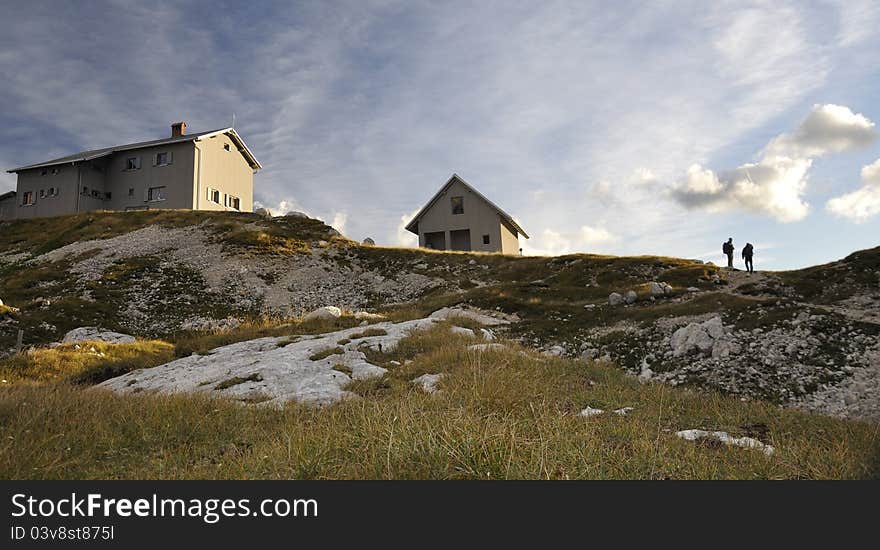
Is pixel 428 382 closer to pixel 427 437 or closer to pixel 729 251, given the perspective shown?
pixel 427 437

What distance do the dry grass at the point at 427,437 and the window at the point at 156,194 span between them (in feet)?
188

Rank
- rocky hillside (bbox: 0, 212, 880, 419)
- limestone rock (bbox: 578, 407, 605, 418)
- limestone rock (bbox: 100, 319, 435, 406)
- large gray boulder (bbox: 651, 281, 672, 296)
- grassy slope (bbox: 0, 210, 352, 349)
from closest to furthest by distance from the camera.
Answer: limestone rock (bbox: 578, 407, 605, 418) < limestone rock (bbox: 100, 319, 435, 406) < rocky hillside (bbox: 0, 212, 880, 419) < grassy slope (bbox: 0, 210, 352, 349) < large gray boulder (bbox: 651, 281, 672, 296)

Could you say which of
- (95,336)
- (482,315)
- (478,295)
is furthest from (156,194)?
(482,315)

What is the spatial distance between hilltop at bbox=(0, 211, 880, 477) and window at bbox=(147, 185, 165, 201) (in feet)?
32.3

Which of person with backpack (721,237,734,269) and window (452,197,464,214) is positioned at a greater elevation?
window (452,197,464,214)

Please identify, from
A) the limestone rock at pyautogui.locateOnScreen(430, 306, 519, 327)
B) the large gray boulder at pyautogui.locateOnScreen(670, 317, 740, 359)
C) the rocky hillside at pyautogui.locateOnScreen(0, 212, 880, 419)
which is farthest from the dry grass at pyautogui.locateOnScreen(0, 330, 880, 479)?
the limestone rock at pyautogui.locateOnScreen(430, 306, 519, 327)

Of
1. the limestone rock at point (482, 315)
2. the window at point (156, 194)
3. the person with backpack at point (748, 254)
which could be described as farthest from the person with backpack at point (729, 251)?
the window at point (156, 194)

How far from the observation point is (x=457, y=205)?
58.4 metres

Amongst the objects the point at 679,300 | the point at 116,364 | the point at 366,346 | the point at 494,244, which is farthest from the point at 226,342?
the point at 494,244

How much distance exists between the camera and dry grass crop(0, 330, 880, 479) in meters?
4.84

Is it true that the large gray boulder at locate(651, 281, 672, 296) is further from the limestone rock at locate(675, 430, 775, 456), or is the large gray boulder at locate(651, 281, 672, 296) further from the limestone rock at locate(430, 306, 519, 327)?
the limestone rock at locate(675, 430, 775, 456)

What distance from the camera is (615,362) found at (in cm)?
1791

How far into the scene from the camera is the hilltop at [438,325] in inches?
374
